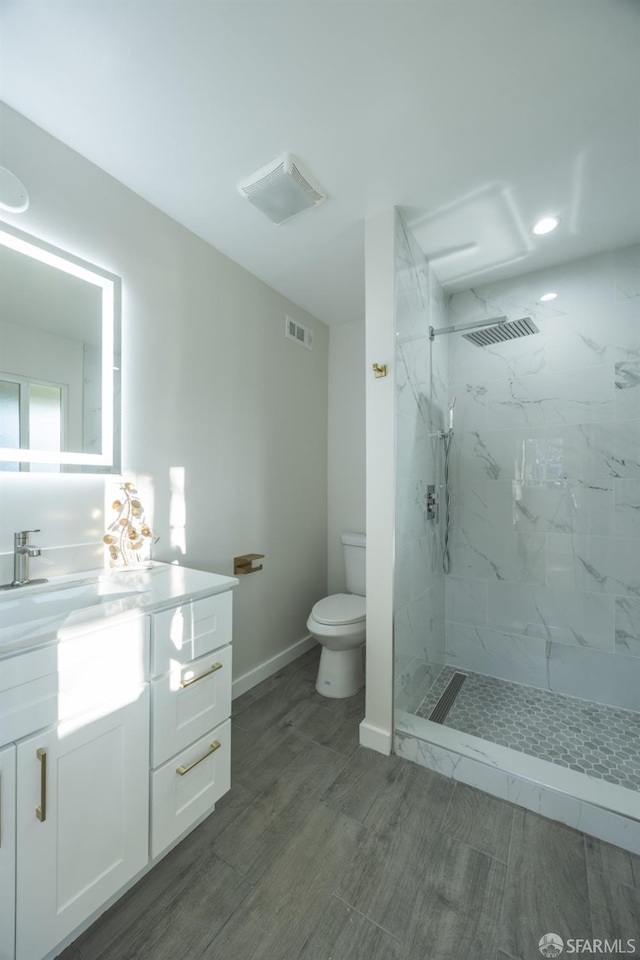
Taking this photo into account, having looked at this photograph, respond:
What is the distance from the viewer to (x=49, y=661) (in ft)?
2.98

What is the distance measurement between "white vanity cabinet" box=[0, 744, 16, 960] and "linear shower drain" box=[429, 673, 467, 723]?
1.69 m

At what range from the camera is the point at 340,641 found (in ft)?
6.86

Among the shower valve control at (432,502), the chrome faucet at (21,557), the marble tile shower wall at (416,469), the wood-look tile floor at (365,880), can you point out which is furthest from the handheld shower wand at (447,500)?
the chrome faucet at (21,557)

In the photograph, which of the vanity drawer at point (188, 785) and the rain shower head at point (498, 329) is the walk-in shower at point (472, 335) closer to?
the rain shower head at point (498, 329)

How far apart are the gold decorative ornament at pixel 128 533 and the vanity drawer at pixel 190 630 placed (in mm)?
411

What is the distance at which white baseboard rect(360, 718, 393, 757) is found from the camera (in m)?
1.74

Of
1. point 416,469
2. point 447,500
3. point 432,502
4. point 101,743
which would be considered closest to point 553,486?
point 447,500

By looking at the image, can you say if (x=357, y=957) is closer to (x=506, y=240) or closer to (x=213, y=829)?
(x=213, y=829)

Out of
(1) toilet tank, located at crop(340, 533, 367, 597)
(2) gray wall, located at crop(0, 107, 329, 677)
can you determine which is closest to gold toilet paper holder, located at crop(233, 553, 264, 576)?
(2) gray wall, located at crop(0, 107, 329, 677)

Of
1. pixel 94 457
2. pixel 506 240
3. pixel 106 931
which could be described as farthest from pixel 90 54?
pixel 106 931

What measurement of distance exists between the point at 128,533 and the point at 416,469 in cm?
143

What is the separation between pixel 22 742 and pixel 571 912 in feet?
5.18

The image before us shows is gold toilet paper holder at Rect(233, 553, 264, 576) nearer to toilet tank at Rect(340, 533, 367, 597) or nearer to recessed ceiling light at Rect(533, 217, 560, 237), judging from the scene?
toilet tank at Rect(340, 533, 367, 597)

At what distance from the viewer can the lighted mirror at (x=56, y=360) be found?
129 cm
